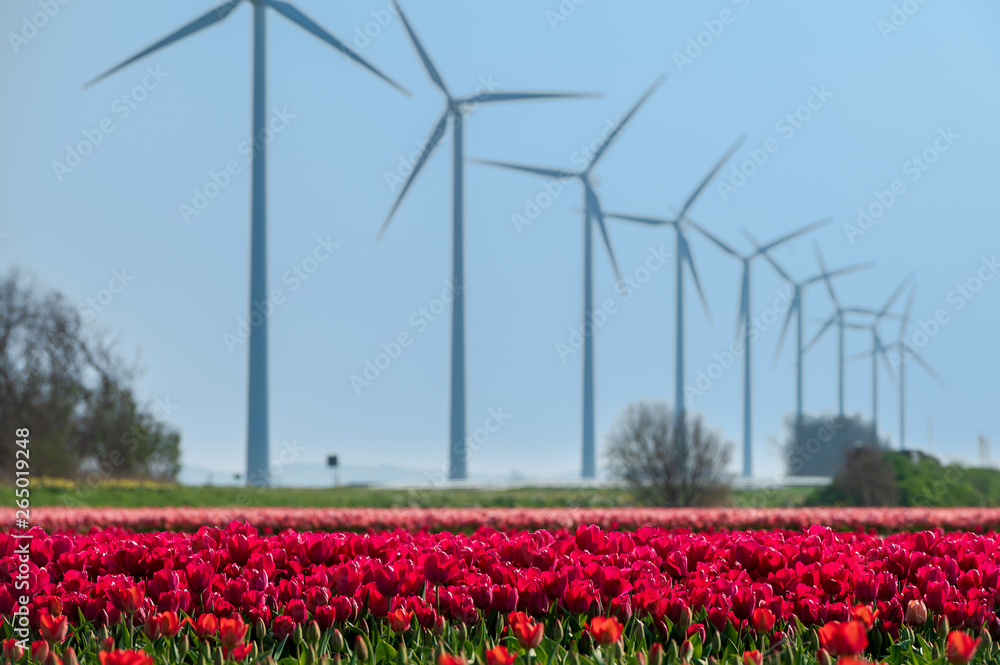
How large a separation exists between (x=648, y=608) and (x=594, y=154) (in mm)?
35167

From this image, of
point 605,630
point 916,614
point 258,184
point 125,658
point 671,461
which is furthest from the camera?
point 258,184

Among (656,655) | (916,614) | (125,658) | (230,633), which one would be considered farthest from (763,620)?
(125,658)

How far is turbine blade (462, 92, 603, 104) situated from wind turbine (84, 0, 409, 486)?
18.4 feet

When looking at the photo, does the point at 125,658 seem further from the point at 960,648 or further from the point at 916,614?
the point at 916,614

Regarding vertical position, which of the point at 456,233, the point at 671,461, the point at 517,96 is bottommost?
the point at 671,461

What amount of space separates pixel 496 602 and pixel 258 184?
2609cm

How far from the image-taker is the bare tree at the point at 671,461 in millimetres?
20766

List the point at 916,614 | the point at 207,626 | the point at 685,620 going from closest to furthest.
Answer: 1. the point at 207,626
2. the point at 685,620
3. the point at 916,614

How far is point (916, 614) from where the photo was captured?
4305mm

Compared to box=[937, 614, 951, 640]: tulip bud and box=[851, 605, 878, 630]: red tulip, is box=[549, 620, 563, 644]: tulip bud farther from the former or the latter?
box=[937, 614, 951, 640]: tulip bud

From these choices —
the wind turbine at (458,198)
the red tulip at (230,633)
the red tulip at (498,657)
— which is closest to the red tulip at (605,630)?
the red tulip at (498,657)

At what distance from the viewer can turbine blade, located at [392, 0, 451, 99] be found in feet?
109

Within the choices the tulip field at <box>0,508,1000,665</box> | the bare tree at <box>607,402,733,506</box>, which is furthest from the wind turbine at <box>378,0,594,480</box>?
Answer: the tulip field at <box>0,508,1000,665</box>

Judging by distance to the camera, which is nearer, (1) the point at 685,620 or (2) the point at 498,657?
(2) the point at 498,657
